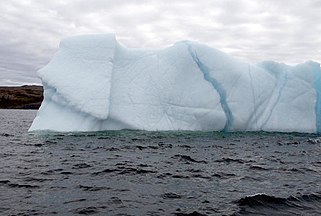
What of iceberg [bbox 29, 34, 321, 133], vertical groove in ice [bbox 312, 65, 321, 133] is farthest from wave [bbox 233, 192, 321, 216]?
vertical groove in ice [bbox 312, 65, 321, 133]

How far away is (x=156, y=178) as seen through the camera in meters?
8.11

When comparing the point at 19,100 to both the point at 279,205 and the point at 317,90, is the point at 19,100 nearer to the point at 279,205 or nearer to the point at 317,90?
the point at 317,90

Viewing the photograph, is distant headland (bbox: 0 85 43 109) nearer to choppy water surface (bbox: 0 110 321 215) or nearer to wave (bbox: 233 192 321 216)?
choppy water surface (bbox: 0 110 321 215)

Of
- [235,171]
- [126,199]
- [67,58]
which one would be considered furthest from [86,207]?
[67,58]

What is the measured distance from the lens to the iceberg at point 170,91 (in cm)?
1700

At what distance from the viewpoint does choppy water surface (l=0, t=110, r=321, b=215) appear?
20.2 ft

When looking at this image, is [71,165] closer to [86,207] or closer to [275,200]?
[86,207]

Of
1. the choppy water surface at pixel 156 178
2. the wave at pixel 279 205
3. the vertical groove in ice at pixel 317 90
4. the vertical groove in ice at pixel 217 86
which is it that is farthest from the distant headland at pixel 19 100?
the wave at pixel 279 205

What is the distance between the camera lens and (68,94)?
16875 mm

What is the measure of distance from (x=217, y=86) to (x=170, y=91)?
96.5 inches

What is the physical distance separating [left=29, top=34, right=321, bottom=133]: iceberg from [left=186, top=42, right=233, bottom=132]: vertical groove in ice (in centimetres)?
5

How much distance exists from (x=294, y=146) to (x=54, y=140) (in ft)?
28.9

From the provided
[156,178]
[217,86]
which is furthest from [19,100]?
[156,178]

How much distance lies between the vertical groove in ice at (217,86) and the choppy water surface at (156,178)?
15.5 ft
